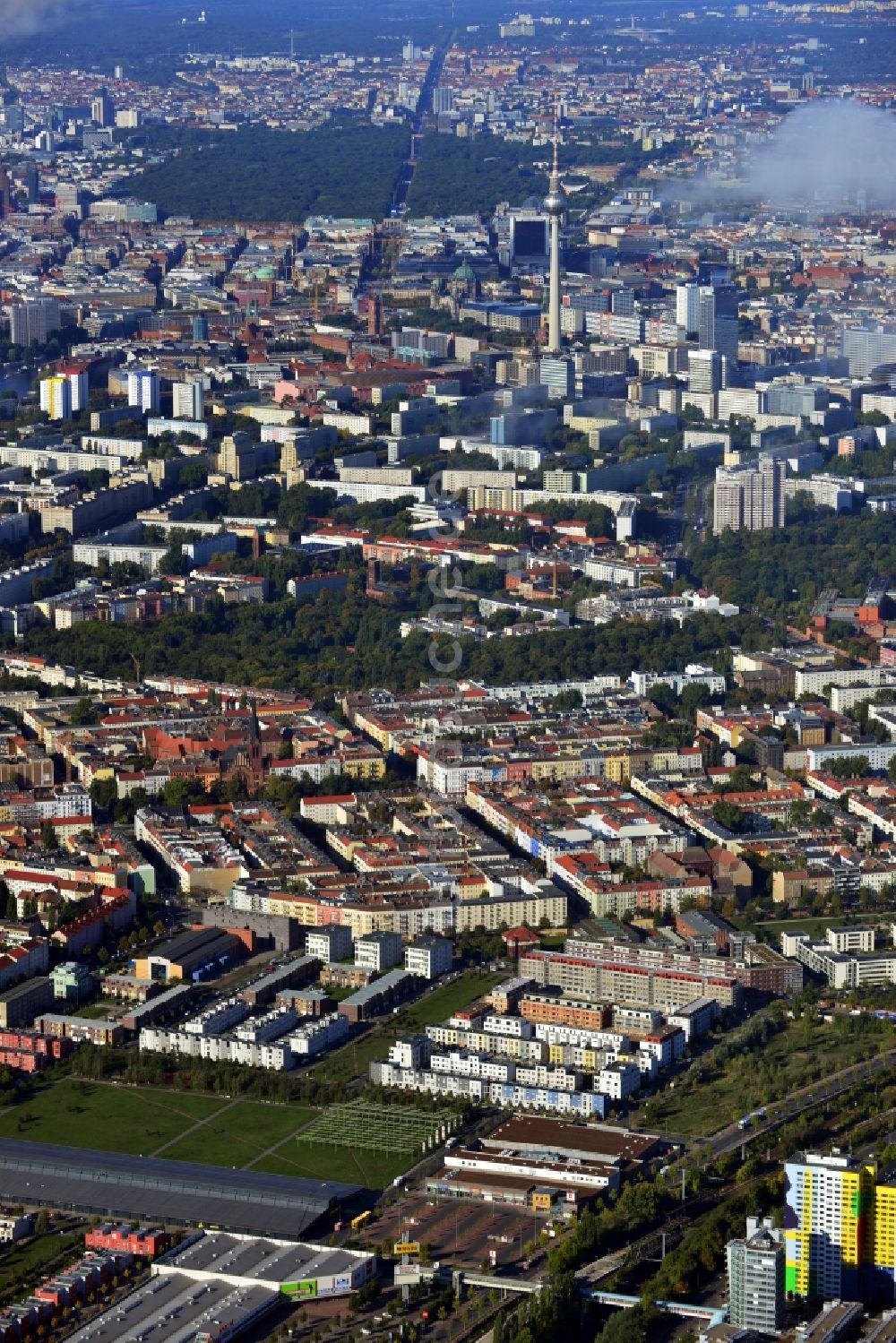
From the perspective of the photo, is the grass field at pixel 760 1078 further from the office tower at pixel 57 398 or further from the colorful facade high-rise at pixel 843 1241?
the office tower at pixel 57 398

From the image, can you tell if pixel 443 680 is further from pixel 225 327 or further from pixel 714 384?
pixel 225 327

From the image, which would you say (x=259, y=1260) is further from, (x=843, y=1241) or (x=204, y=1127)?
(x=843, y=1241)

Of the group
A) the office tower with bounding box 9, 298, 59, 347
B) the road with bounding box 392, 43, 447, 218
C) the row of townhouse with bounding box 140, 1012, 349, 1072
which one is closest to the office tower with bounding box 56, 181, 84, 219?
the road with bounding box 392, 43, 447, 218

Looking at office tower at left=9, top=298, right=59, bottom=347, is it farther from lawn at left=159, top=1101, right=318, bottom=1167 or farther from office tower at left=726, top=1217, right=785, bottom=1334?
office tower at left=726, top=1217, right=785, bottom=1334

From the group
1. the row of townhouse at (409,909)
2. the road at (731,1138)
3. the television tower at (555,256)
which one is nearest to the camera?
the road at (731,1138)

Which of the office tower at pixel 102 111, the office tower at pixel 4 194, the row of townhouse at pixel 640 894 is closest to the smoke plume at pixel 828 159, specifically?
the office tower at pixel 4 194
